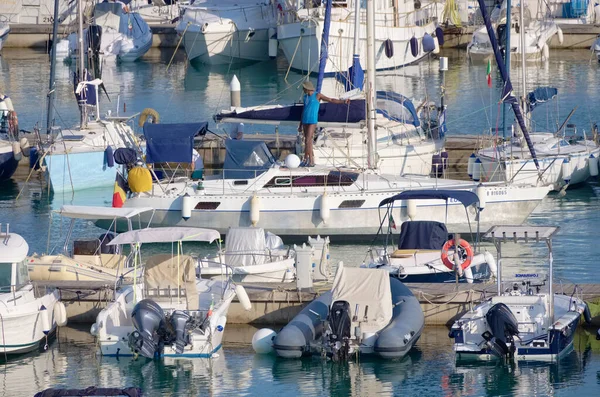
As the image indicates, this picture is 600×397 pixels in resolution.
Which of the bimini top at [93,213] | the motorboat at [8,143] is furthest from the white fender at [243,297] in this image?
the motorboat at [8,143]

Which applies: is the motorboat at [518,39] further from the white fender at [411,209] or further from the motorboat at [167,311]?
the motorboat at [167,311]

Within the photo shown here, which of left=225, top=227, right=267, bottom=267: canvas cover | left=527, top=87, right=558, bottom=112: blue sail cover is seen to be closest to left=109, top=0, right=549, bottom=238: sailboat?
left=225, top=227, right=267, bottom=267: canvas cover

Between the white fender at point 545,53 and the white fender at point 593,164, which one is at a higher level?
the white fender at point 545,53

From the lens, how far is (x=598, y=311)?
2711 cm

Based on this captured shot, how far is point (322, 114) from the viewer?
37.7m

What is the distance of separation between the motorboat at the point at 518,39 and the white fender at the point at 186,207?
38.1m

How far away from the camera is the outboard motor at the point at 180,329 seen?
25.7 m

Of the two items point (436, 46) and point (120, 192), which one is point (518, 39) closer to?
point (436, 46)

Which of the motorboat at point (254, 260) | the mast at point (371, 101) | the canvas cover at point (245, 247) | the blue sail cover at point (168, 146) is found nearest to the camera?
the motorboat at point (254, 260)

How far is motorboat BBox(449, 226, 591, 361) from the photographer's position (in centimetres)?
2544

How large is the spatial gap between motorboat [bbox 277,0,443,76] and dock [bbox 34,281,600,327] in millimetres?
37645

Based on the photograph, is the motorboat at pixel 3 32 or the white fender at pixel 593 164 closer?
the white fender at pixel 593 164

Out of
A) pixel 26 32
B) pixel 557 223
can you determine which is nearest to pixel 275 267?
pixel 557 223

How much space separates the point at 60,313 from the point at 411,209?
1075 centimetres
